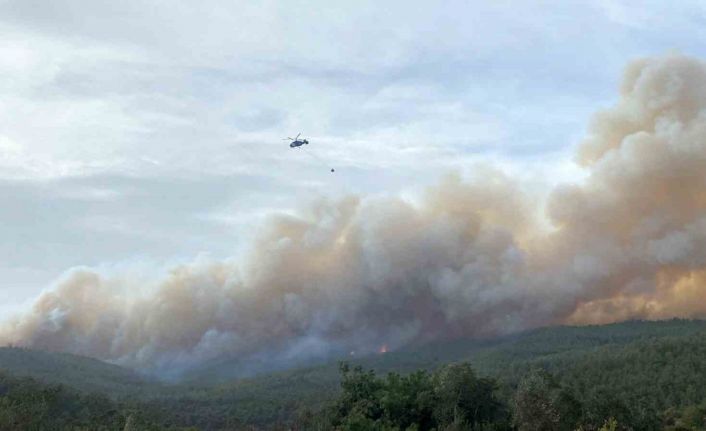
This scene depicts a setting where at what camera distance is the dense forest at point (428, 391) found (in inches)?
2109

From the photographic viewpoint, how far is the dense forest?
2109 inches

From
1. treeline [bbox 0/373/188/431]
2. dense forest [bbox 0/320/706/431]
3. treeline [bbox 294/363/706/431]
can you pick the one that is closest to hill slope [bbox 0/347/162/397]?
dense forest [bbox 0/320/706/431]

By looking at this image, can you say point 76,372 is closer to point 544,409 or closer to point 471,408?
point 471,408

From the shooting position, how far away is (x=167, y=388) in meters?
143

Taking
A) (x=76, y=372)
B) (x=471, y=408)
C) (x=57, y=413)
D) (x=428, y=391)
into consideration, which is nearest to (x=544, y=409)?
(x=471, y=408)

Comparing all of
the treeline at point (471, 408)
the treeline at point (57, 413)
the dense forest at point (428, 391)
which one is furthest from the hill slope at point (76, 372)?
the treeline at point (471, 408)

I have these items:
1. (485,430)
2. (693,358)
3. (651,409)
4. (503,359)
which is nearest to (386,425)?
(485,430)

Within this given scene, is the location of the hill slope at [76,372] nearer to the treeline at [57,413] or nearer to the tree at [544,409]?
the treeline at [57,413]

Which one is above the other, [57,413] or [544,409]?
[57,413]

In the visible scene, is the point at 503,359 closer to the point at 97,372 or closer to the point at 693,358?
the point at 693,358

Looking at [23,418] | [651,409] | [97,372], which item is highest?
[97,372]

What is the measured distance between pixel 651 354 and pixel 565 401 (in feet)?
182

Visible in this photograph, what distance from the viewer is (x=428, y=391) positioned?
5794 cm

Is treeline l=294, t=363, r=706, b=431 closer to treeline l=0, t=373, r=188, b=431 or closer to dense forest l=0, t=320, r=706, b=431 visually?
dense forest l=0, t=320, r=706, b=431
